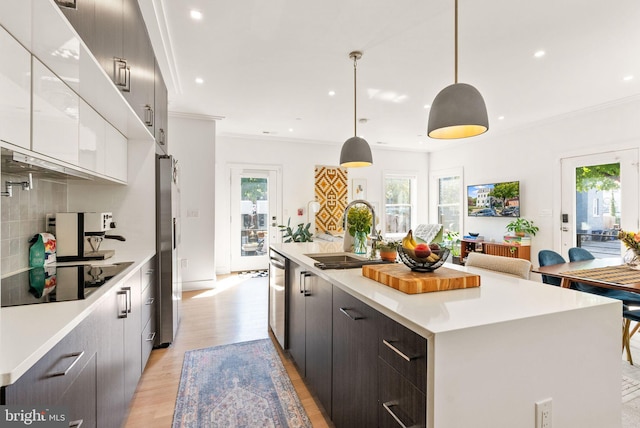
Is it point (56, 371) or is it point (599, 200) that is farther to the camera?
point (599, 200)

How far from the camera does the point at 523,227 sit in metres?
5.26

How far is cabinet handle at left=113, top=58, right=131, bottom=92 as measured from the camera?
1662mm

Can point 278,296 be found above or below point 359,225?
below

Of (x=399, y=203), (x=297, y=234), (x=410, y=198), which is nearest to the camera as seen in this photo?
(x=297, y=234)

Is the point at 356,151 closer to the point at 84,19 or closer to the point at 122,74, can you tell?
the point at 122,74

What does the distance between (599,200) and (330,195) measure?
14.0 ft

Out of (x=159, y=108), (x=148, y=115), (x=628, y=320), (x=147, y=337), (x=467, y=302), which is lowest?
(x=147, y=337)

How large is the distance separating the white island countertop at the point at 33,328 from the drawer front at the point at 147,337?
105cm

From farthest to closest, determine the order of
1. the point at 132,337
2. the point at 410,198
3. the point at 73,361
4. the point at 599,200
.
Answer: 1. the point at 410,198
2. the point at 599,200
3. the point at 132,337
4. the point at 73,361

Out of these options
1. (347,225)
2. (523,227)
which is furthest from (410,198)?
(347,225)

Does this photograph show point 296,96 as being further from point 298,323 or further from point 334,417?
point 334,417

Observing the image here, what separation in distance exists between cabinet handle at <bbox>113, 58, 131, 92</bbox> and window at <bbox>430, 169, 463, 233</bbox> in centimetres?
626

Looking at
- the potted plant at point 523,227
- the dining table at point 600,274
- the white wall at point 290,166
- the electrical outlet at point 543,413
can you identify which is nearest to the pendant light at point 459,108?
the electrical outlet at point 543,413

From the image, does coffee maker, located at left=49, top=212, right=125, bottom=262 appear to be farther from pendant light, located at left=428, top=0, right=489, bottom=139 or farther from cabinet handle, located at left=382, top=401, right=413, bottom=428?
pendant light, located at left=428, top=0, right=489, bottom=139
